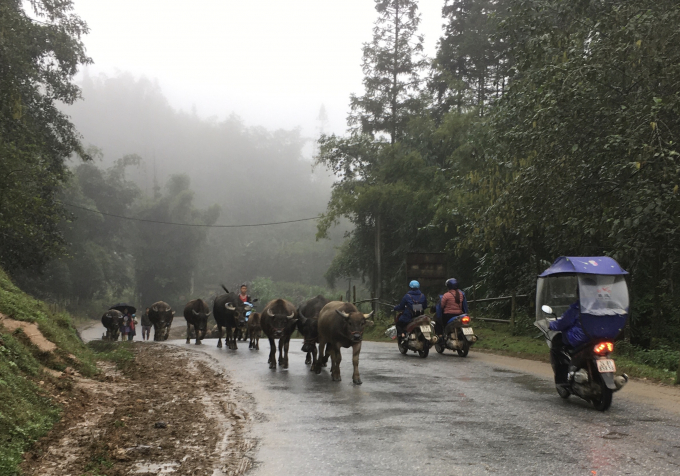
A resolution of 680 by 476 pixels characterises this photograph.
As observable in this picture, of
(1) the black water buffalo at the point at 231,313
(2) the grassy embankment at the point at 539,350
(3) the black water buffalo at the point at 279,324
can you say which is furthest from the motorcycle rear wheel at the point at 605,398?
(1) the black water buffalo at the point at 231,313

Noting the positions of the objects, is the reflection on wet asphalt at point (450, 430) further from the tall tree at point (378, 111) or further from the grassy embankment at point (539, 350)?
the tall tree at point (378, 111)

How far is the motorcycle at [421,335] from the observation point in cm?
1404

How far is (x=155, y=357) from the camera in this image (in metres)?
16.1

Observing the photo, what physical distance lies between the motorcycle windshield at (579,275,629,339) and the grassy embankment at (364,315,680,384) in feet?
11.6

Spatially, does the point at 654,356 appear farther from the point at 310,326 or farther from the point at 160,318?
the point at 160,318

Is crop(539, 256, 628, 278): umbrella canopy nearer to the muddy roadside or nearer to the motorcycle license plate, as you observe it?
the motorcycle license plate

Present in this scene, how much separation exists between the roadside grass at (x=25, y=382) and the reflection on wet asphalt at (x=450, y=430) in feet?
7.53

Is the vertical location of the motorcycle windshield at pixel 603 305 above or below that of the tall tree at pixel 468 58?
below

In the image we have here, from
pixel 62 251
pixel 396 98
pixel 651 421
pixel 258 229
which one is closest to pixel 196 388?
pixel 651 421

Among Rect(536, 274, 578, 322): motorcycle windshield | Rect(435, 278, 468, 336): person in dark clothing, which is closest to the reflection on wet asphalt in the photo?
Rect(536, 274, 578, 322): motorcycle windshield

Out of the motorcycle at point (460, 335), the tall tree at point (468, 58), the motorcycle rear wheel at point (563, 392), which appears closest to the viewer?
the motorcycle rear wheel at point (563, 392)

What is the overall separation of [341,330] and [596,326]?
4517 millimetres

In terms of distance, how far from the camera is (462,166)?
26.1 m

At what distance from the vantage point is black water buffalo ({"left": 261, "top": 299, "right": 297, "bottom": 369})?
13.1 meters
